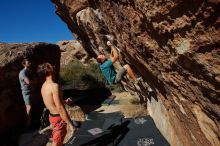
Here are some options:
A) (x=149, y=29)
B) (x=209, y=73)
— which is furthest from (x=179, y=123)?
(x=209, y=73)

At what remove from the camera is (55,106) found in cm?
459

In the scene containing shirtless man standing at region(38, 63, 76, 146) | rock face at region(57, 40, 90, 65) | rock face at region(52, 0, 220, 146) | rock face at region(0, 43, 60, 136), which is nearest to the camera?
rock face at region(52, 0, 220, 146)

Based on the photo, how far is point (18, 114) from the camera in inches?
360

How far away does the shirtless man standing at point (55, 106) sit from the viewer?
4445mm

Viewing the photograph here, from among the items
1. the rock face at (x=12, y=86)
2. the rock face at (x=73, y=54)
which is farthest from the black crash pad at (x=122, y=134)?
the rock face at (x=73, y=54)

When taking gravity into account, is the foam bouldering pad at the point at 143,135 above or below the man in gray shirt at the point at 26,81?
below

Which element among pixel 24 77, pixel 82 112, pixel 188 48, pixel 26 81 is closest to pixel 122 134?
pixel 26 81

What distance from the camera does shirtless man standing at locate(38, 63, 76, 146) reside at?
445 centimetres

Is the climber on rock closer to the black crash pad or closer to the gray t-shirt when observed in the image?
the black crash pad

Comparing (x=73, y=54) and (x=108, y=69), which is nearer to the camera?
(x=108, y=69)

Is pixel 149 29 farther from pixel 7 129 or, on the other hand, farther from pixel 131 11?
pixel 7 129

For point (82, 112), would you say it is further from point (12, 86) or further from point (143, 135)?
point (143, 135)

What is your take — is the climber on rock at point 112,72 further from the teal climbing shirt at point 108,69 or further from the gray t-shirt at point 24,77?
the gray t-shirt at point 24,77

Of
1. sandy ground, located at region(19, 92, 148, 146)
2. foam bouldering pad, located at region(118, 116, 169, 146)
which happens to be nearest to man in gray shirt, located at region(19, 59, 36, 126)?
sandy ground, located at region(19, 92, 148, 146)
